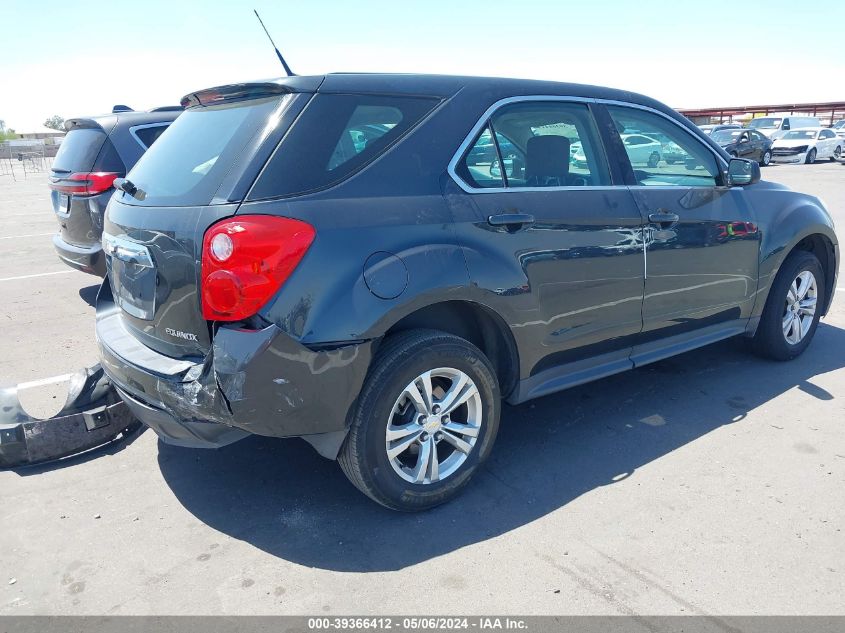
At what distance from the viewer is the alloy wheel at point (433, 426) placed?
3.00 meters

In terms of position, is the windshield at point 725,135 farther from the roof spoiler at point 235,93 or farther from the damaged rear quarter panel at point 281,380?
the damaged rear quarter panel at point 281,380

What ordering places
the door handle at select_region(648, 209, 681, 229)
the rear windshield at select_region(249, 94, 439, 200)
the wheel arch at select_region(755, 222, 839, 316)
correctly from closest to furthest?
the rear windshield at select_region(249, 94, 439, 200) < the door handle at select_region(648, 209, 681, 229) < the wheel arch at select_region(755, 222, 839, 316)

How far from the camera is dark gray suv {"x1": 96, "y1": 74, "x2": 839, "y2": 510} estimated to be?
2.65m

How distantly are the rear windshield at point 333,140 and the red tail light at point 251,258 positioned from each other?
145 millimetres

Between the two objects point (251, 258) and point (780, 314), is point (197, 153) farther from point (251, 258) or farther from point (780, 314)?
point (780, 314)

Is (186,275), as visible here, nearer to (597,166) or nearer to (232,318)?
(232,318)

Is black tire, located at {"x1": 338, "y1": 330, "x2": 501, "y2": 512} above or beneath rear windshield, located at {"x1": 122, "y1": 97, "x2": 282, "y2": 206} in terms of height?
beneath

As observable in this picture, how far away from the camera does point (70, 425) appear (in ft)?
11.6

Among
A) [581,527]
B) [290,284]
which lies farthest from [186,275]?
[581,527]

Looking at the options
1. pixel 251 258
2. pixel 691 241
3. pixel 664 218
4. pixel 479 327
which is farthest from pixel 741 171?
pixel 251 258

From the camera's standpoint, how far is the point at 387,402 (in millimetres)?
2877

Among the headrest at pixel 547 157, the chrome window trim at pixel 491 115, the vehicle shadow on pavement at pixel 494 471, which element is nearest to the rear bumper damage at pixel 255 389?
the vehicle shadow on pavement at pixel 494 471

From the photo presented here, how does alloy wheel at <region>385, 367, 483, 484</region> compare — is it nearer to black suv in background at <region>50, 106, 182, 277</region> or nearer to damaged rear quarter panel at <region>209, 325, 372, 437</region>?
damaged rear quarter panel at <region>209, 325, 372, 437</region>

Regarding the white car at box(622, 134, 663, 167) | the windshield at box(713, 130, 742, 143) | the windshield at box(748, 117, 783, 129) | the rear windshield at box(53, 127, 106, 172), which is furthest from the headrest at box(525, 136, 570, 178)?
the windshield at box(748, 117, 783, 129)
